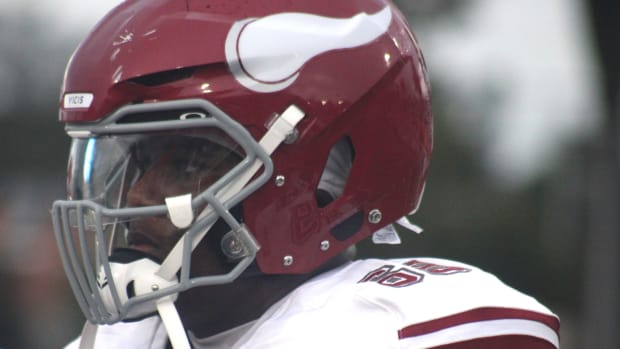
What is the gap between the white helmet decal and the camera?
6.77 ft

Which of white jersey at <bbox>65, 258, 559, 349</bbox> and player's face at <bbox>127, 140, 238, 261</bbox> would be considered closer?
white jersey at <bbox>65, 258, 559, 349</bbox>

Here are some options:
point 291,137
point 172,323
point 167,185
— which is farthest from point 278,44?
point 172,323

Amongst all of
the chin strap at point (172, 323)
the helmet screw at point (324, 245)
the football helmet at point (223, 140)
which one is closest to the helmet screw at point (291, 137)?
the football helmet at point (223, 140)

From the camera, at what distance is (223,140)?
81.4 inches

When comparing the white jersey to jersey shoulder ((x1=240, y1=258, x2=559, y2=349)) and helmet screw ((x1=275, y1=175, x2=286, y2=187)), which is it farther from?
helmet screw ((x1=275, y1=175, x2=286, y2=187))

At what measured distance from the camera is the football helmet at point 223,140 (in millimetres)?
2035

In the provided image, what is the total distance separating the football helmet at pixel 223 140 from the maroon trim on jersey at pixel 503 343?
305 millimetres

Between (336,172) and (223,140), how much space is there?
0.23 metres

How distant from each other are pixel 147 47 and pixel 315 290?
1.72 feet

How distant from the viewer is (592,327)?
5.79m

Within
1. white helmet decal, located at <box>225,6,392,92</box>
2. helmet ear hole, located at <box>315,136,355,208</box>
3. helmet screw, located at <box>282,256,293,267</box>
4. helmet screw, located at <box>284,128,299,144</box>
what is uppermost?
white helmet decal, located at <box>225,6,392,92</box>

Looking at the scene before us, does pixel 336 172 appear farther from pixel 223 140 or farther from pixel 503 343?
pixel 503 343

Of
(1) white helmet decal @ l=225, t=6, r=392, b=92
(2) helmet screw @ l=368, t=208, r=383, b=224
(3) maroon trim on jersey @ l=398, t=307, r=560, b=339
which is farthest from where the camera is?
(2) helmet screw @ l=368, t=208, r=383, b=224

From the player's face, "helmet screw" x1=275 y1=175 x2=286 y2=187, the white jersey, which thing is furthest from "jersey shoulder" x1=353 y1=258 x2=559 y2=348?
the player's face
